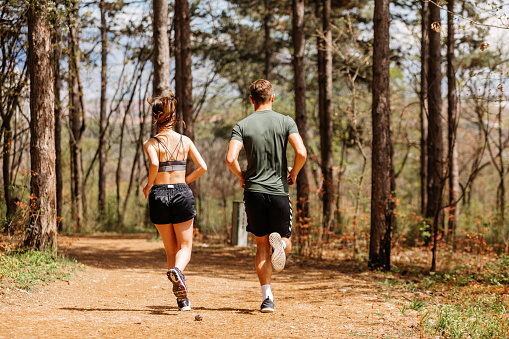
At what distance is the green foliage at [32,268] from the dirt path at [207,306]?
0.18 m

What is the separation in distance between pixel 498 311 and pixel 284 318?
2.50 m

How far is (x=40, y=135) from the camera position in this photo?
7.25 metres

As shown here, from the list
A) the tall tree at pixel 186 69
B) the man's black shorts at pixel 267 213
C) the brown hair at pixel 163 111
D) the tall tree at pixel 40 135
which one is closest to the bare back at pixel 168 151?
the brown hair at pixel 163 111

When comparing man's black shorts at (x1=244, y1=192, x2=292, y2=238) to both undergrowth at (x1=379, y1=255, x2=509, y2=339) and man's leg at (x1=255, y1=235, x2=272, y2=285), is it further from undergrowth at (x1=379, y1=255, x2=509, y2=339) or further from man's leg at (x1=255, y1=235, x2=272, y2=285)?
undergrowth at (x1=379, y1=255, x2=509, y2=339)

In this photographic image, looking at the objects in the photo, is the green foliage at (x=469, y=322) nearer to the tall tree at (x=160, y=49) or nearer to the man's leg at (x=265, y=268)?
the man's leg at (x=265, y=268)

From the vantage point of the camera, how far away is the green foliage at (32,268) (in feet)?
19.2

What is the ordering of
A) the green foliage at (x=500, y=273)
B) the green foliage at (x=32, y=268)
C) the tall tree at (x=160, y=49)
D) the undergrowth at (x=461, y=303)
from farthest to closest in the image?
the tall tree at (x=160, y=49), the green foliage at (x=500, y=273), the green foliage at (x=32, y=268), the undergrowth at (x=461, y=303)

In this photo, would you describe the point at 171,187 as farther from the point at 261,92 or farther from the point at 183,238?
the point at 261,92

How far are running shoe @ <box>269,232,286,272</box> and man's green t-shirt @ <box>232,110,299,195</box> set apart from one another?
429 millimetres

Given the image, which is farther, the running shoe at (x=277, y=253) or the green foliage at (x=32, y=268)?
the green foliage at (x=32, y=268)

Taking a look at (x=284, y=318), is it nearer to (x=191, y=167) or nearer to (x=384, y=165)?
(x=384, y=165)

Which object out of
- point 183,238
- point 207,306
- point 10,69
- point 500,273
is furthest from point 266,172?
point 10,69

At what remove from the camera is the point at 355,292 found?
6.44 meters

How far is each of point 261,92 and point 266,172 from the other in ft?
2.63
